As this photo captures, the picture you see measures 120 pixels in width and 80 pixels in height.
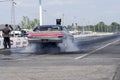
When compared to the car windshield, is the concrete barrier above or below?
below

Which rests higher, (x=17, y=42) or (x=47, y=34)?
(x=47, y=34)

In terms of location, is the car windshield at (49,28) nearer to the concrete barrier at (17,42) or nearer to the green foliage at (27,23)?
the concrete barrier at (17,42)

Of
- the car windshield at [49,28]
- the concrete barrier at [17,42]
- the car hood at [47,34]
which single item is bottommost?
the concrete barrier at [17,42]

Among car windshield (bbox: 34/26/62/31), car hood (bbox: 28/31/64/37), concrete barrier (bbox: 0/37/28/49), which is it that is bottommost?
concrete barrier (bbox: 0/37/28/49)

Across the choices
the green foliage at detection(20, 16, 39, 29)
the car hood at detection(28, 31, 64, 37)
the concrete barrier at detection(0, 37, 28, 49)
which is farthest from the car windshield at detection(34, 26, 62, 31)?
the green foliage at detection(20, 16, 39, 29)

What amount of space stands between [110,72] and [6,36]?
19.7 meters

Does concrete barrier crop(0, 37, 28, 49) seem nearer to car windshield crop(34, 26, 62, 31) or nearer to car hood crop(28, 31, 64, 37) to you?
car windshield crop(34, 26, 62, 31)

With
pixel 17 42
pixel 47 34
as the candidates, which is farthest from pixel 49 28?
pixel 17 42

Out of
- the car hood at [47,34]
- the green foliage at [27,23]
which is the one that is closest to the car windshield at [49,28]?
the car hood at [47,34]

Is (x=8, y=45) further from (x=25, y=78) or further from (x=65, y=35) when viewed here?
(x=25, y=78)

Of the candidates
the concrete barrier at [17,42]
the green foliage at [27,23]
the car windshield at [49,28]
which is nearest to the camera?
the car windshield at [49,28]

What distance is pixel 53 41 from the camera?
2723 cm

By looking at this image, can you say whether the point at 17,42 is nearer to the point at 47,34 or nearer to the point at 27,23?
the point at 47,34

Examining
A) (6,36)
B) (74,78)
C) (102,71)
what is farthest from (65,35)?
(74,78)
